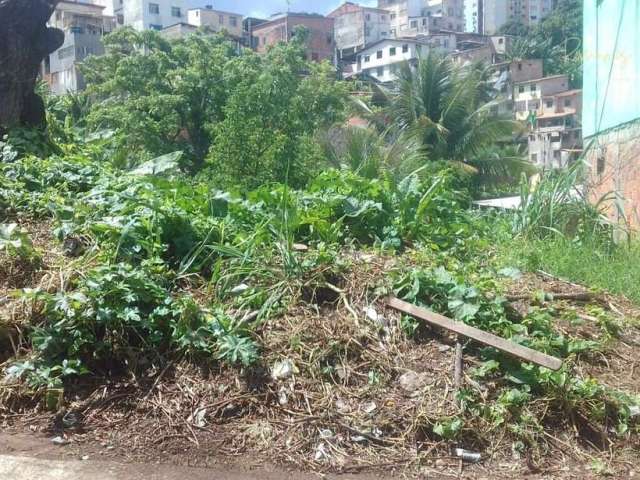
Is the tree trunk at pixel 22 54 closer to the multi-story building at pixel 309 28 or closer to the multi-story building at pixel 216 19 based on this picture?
the multi-story building at pixel 309 28

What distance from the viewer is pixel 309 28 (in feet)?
219

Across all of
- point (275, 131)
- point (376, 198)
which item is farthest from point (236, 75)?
point (376, 198)

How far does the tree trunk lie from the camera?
742 cm

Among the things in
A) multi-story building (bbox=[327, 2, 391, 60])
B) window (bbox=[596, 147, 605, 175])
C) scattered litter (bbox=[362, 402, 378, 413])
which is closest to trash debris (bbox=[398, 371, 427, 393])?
scattered litter (bbox=[362, 402, 378, 413])

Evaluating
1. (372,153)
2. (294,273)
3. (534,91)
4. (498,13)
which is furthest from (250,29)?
(294,273)

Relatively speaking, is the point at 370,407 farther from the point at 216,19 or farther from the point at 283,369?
the point at 216,19

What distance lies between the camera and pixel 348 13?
85.4 metres

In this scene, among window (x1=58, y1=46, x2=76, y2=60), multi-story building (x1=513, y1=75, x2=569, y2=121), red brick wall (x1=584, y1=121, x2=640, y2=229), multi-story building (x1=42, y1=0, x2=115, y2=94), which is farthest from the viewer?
multi-story building (x1=513, y1=75, x2=569, y2=121)

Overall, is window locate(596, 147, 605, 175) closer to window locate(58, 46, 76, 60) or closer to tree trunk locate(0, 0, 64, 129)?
tree trunk locate(0, 0, 64, 129)

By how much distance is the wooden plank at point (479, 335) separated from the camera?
354 centimetres

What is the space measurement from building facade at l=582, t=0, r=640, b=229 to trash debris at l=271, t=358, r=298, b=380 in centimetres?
523

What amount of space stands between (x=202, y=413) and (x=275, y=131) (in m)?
8.45

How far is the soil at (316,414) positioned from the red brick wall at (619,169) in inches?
185

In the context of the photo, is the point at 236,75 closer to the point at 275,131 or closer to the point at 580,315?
the point at 275,131
